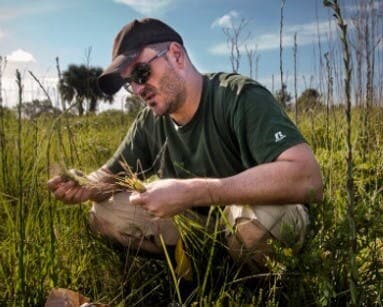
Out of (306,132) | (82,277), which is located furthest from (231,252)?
(306,132)

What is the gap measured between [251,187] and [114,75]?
0.92 meters

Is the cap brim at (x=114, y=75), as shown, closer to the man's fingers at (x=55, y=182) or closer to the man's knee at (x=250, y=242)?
the man's fingers at (x=55, y=182)

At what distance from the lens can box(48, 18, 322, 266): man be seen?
1737 mm

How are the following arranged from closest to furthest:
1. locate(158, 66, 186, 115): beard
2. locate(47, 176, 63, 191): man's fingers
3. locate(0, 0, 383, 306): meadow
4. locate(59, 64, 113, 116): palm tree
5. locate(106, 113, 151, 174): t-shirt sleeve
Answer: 1. locate(0, 0, 383, 306): meadow
2. locate(47, 176, 63, 191): man's fingers
3. locate(158, 66, 186, 115): beard
4. locate(106, 113, 151, 174): t-shirt sleeve
5. locate(59, 64, 113, 116): palm tree

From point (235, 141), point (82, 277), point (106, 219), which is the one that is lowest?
point (82, 277)

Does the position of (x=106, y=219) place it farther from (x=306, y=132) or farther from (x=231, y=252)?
(x=306, y=132)

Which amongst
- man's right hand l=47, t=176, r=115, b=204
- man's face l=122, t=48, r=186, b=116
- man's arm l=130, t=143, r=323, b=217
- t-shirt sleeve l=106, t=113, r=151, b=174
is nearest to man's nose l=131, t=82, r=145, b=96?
man's face l=122, t=48, r=186, b=116

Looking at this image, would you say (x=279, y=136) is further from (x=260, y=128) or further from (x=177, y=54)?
(x=177, y=54)

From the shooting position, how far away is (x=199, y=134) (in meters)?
2.23

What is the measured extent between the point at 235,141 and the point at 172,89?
384 mm

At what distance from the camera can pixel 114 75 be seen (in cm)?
227

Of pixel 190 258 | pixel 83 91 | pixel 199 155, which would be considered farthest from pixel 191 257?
pixel 83 91

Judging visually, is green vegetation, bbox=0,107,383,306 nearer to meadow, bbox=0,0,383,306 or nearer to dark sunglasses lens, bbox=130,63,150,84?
meadow, bbox=0,0,383,306

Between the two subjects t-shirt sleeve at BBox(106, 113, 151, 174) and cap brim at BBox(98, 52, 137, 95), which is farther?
t-shirt sleeve at BBox(106, 113, 151, 174)
